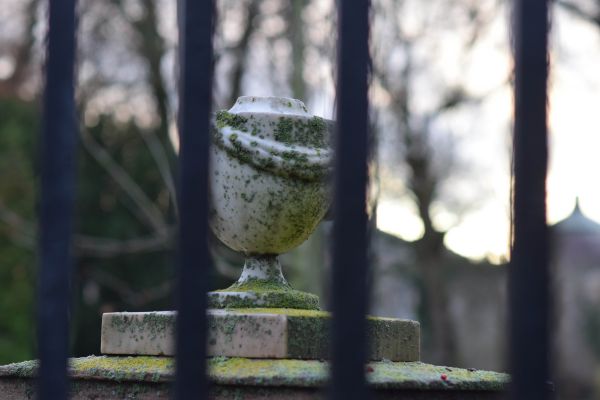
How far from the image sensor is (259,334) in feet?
10.5

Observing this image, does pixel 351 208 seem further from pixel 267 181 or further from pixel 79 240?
pixel 79 240

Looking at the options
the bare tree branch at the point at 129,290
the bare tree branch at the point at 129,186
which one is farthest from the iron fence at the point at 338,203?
the bare tree branch at the point at 129,186

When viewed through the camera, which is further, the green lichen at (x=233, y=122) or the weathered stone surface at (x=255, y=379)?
the green lichen at (x=233, y=122)

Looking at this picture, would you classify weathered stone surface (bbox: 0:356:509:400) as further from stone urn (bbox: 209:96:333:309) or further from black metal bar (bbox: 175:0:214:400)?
black metal bar (bbox: 175:0:214:400)

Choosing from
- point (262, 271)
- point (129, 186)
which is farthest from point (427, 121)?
point (262, 271)

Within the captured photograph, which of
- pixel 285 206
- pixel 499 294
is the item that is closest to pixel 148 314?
pixel 285 206

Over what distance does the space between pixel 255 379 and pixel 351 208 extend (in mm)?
1518

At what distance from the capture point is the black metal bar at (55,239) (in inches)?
66.2

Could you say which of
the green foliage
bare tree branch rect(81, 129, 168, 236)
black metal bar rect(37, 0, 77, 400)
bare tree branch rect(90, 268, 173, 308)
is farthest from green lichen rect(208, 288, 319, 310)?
bare tree branch rect(81, 129, 168, 236)

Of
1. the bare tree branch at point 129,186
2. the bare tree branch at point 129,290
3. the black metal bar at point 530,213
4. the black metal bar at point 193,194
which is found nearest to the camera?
the black metal bar at point 530,213

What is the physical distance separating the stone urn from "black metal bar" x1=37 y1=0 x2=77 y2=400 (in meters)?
1.81

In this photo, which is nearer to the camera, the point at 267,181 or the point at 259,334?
the point at 259,334

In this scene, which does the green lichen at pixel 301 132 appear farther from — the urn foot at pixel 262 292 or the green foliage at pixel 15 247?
the green foliage at pixel 15 247

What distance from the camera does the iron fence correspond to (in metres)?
1.50
